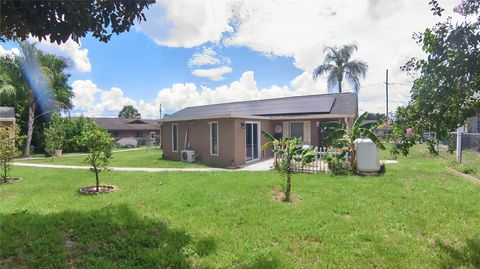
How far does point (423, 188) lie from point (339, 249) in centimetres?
569

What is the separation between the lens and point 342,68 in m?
31.4

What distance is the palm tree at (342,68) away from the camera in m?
31.2

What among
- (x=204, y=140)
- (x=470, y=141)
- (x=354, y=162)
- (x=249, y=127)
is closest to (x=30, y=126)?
(x=204, y=140)

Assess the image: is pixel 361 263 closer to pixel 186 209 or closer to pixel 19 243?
pixel 186 209

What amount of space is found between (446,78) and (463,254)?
2.79 metres

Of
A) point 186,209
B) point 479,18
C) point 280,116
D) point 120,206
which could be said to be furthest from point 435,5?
point 280,116

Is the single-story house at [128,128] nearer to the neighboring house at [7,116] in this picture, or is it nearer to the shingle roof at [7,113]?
the shingle roof at [7,113]

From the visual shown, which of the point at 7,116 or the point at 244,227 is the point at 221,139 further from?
the point at 7,116

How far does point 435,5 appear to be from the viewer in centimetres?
436

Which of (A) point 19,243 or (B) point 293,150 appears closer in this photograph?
(A) point 19,243

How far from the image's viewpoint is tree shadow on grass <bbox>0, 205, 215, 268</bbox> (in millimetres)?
4383

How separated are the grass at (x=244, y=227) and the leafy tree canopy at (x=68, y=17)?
3.32m

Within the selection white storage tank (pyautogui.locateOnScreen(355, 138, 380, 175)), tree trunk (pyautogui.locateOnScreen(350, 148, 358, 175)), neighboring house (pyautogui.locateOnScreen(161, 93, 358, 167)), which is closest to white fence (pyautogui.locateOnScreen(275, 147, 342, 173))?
tree trunk (pyautogui.locateOnScreen(350, 148, 358, 175))

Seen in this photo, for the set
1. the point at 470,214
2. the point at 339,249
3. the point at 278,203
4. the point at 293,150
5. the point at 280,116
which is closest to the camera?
the point at 339,249
